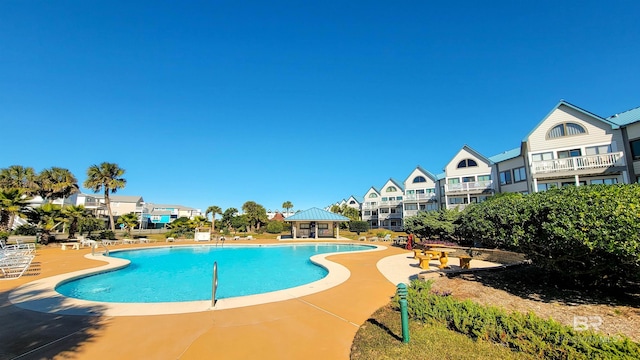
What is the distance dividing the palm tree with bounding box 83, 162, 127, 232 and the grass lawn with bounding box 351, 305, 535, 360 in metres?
39.3

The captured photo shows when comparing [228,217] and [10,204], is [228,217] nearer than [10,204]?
No

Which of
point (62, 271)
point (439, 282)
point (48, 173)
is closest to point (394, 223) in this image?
point (439, 282)

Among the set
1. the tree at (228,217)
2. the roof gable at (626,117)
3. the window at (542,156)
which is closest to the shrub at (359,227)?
the window at (542,156)

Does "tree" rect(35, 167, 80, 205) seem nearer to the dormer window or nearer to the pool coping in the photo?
the pool coping

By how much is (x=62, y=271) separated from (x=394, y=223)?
4793cm

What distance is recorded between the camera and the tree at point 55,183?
32.0 m

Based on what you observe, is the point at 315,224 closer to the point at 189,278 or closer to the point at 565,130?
the point at 189,278

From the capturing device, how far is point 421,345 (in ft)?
15.2

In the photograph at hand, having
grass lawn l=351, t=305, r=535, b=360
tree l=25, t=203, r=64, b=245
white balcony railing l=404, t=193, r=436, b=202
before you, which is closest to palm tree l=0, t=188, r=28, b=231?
tree l=25, t=203, r=64, b=245

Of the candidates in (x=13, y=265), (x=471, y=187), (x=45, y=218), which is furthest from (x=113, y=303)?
(x=471, y=187)

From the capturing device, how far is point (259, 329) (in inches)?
221

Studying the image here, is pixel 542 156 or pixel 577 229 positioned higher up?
pixel 542 156

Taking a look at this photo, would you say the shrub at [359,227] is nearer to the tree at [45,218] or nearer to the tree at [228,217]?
the tree at [228,217]

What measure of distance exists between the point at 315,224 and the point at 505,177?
22.1m
